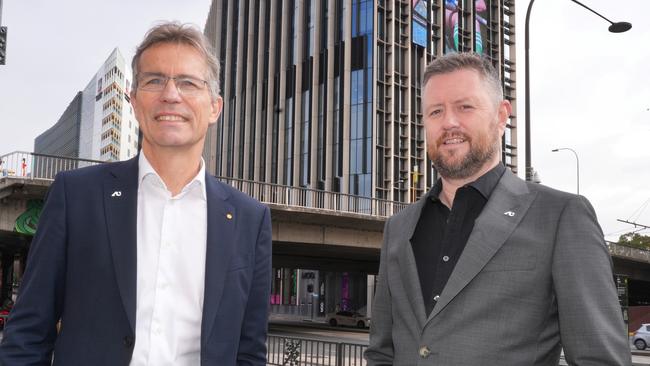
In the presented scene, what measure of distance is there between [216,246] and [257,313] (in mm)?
492

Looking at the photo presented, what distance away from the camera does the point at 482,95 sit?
329 cm

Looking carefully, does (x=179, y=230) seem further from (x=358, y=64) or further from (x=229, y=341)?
(x=358, y=64)

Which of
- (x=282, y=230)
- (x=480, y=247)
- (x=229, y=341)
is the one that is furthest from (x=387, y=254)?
(x=282, y=230)

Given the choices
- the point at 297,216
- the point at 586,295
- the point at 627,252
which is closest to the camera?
the point at 586,295

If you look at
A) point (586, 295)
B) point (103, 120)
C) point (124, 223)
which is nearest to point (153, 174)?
point (124, 223)

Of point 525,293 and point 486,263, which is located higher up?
point 486,263

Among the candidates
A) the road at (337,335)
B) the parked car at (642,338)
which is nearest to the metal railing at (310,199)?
the road at (337,335)

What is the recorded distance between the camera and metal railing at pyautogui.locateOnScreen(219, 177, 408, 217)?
107 feet

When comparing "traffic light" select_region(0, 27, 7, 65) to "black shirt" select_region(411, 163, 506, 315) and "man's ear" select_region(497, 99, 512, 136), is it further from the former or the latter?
"man's ear" select_region(497, 99, 512, 136)

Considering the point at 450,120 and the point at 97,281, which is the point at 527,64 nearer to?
the point at 450,120

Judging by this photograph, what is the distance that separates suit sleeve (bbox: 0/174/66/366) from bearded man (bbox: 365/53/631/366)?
175 centimetres

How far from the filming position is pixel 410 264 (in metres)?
3.38

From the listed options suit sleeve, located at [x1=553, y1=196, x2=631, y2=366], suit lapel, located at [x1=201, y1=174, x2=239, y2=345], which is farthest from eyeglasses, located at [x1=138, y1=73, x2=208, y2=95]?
suit sleeve, located at [x1=553, y1=196, x2=631, y2=366]

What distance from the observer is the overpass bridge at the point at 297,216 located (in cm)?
2578
